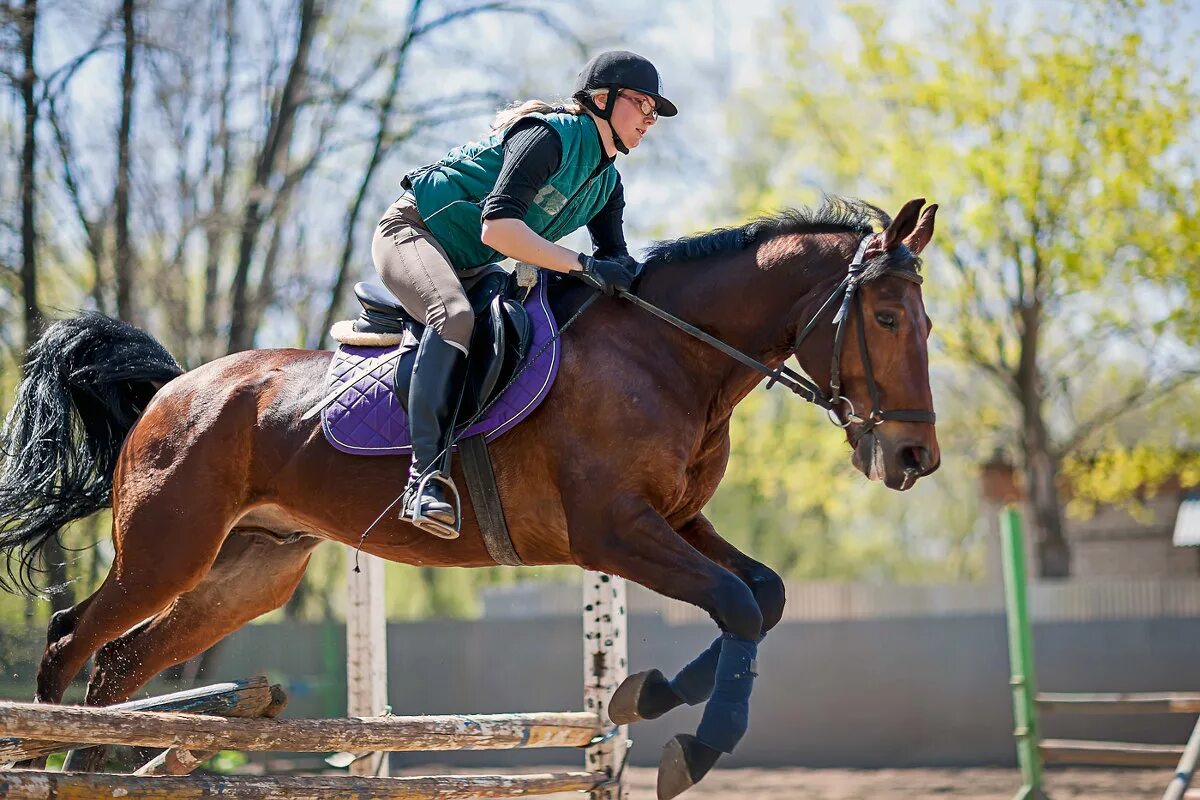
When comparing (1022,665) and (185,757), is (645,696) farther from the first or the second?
(1022,665)

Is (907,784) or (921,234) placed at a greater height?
(921,234)

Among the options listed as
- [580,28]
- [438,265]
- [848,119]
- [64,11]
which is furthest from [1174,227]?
[438,265]

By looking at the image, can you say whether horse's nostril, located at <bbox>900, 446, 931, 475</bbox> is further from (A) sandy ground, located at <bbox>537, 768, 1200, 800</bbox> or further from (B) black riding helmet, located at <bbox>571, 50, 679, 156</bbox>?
(A) sandy ground, located at <bbox>537, 768, 1200, 800</bbox>

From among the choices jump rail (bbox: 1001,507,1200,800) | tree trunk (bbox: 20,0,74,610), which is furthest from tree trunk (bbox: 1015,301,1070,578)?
tree trunk (bbox: 20,0,74,610)

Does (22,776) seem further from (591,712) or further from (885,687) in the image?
(885,687)

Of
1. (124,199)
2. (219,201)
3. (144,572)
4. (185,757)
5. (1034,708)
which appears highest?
(219,201)

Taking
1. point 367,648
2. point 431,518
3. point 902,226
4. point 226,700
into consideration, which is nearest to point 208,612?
point 226,700

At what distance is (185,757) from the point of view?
4.39m

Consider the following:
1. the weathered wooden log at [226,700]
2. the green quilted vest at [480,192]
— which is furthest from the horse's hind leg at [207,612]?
the green quilted vest at [480,192]

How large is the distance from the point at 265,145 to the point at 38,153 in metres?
1.76

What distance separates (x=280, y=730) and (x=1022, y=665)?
5653 mm

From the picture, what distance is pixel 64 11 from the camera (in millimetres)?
9203

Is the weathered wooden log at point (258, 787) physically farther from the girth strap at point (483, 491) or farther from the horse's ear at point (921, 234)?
the horse's ear at point (921, 234)

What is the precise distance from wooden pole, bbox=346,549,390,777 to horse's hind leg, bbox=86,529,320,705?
94cm
